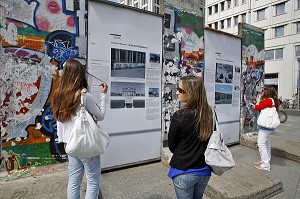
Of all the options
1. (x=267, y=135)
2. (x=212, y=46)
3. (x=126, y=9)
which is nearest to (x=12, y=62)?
(x=126, y=9)

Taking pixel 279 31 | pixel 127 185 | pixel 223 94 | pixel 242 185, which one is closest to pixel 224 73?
pixel 223 94

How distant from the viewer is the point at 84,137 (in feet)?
6.34

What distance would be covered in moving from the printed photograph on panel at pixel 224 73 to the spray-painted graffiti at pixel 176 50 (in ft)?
2.58

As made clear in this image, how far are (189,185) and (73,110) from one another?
1.24 meters

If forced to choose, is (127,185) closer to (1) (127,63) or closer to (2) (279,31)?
(1) (127,63)

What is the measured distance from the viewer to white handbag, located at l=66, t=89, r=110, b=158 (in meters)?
1.91

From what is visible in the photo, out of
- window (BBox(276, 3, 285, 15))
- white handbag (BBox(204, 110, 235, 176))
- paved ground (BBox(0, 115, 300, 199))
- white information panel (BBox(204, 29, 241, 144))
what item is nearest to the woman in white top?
paved ground (BBox(0, 115, 300, 199))

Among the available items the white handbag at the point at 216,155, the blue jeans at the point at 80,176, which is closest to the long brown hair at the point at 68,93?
the blue jeans at the point at 80,176

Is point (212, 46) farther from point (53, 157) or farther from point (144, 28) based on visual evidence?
point (53, 157)

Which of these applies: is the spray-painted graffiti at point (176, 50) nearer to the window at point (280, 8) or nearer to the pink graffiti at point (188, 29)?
the pink graffiti at point (188, 29)

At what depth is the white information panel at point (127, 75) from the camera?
3.68 m

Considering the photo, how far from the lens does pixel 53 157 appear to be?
3.44m

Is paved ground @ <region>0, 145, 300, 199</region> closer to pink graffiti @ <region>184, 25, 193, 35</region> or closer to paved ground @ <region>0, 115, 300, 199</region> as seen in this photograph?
paved ground @ <region>0, 115, 300, 199</region>

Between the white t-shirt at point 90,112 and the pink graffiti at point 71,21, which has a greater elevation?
the pink graffiti at point 71,21
